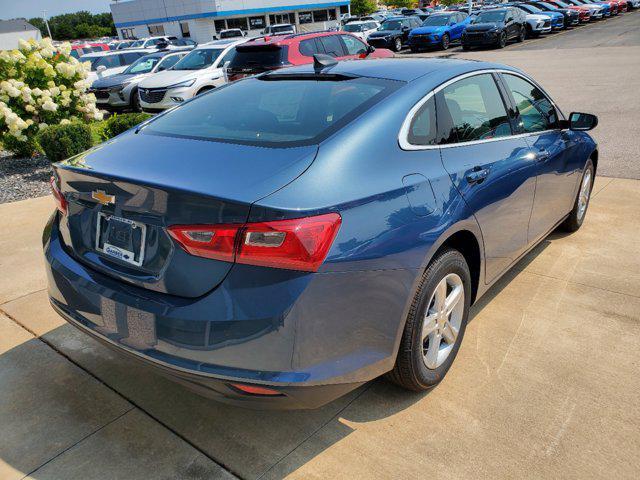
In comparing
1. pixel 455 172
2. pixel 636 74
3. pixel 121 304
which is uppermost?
pixel 455 172

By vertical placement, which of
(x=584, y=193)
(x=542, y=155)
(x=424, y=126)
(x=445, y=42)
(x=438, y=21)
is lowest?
(x=445, y=42)

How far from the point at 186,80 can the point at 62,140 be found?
5.34 m

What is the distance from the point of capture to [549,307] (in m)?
3.70

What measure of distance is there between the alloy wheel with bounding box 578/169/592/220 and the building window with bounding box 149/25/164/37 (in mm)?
67125

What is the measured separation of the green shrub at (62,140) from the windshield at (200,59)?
5920 millimetres

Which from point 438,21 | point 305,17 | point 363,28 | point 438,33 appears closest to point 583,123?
point 438,33

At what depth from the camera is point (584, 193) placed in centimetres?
490

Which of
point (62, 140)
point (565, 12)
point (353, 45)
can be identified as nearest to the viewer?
point (62, 140)

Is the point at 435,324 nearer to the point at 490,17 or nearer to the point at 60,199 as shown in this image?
the point at 60,199

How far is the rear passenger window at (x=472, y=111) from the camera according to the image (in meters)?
2.95

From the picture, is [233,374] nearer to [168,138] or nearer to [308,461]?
[308,461]

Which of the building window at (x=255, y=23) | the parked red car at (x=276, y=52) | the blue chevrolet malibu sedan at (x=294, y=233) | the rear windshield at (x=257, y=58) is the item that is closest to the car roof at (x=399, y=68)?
the blue chevrolet malibu sedan at (x=294, y=233)

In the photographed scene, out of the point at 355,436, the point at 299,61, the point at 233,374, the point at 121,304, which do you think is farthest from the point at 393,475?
the point at 299,61

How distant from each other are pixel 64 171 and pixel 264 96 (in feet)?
3.79
